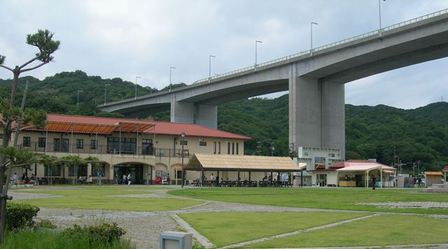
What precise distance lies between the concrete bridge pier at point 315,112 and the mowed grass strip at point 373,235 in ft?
222

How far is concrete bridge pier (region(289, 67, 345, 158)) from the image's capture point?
8406 centimetres

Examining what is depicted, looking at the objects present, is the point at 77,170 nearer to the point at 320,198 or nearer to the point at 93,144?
the point at 93,144

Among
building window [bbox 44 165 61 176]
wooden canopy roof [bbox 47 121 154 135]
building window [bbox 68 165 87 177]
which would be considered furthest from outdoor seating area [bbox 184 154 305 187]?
building window [bbox 44 165 61 176]

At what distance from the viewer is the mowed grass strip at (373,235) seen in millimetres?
11250

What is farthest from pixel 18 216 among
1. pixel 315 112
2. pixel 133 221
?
pixel 315 112

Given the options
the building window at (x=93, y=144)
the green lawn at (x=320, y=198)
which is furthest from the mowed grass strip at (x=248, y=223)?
the building window at (x=93, y=144)

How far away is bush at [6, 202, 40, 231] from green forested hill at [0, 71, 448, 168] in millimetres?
67603

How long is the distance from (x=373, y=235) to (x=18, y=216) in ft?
25.3

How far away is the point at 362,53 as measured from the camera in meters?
72.7

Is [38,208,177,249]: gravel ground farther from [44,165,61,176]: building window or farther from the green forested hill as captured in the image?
the green forested hill

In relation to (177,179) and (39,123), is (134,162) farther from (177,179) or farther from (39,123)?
(39,123)

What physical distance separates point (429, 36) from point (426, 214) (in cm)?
5176

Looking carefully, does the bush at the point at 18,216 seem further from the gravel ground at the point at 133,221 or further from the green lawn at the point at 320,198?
the green lawn at the point at 320,198

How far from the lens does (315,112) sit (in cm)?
8662
